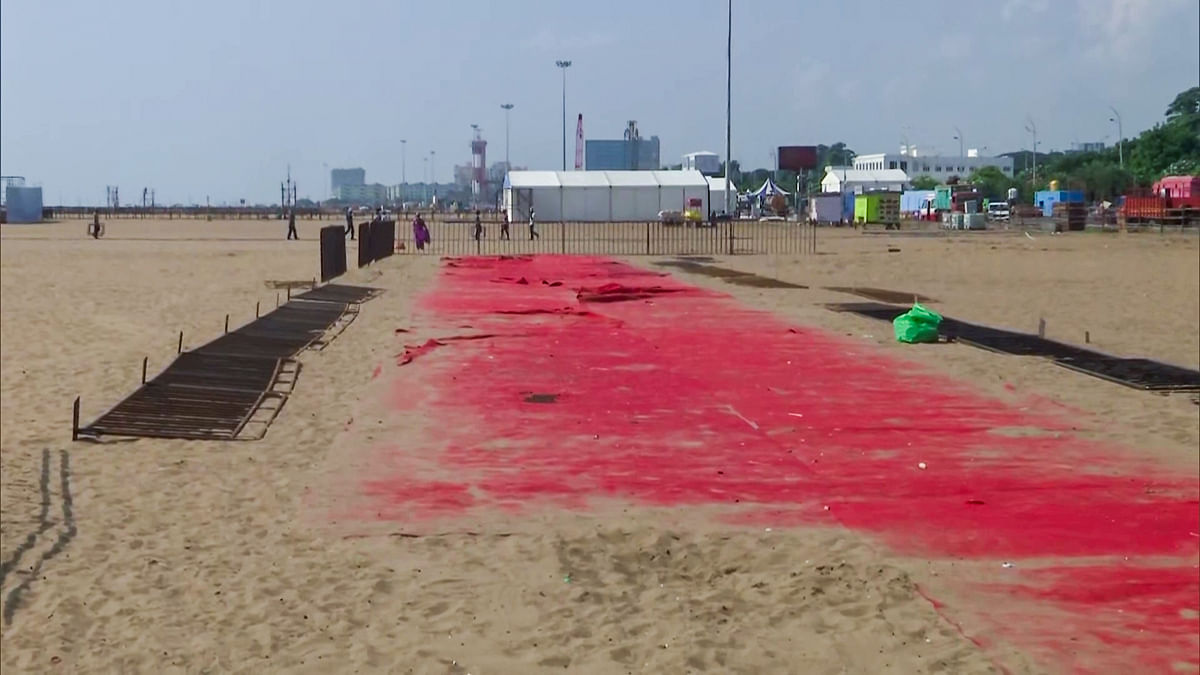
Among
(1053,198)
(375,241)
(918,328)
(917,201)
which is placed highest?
(917,201)

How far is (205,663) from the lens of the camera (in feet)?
20.9

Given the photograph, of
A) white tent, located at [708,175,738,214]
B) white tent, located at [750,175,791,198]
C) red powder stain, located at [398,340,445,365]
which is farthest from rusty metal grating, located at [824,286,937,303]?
white tent, located at [750,175,791,198]

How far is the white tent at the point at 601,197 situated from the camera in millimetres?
86375

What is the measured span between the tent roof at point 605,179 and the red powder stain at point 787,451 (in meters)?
69.3

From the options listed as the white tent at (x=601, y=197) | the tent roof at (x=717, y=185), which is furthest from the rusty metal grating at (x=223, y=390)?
the tent roof at (x=717, y=185)

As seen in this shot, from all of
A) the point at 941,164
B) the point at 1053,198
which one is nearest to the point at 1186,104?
the point at 1053,198

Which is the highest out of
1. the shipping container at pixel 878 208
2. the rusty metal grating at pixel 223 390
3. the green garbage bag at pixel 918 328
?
the shipping container at pixel 878 208

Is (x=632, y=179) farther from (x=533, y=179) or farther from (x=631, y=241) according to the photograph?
(x=631, y=241)

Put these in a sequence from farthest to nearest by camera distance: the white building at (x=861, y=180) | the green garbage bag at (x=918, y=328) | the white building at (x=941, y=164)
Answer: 1. the white building at (x=941, y=164)
2. the white building at (x=861, y=180)
3. the green garbage bag at (x=918, y=328)

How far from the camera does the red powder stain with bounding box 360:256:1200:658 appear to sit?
8836 millimetres

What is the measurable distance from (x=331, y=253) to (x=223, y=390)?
18.2 m

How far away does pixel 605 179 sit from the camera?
88188 mm

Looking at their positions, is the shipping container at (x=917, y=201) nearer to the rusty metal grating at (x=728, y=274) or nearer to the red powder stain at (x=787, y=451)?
the rusty metal grating at (x=728, y=274)

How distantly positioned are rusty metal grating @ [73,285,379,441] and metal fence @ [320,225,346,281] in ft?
35.2
